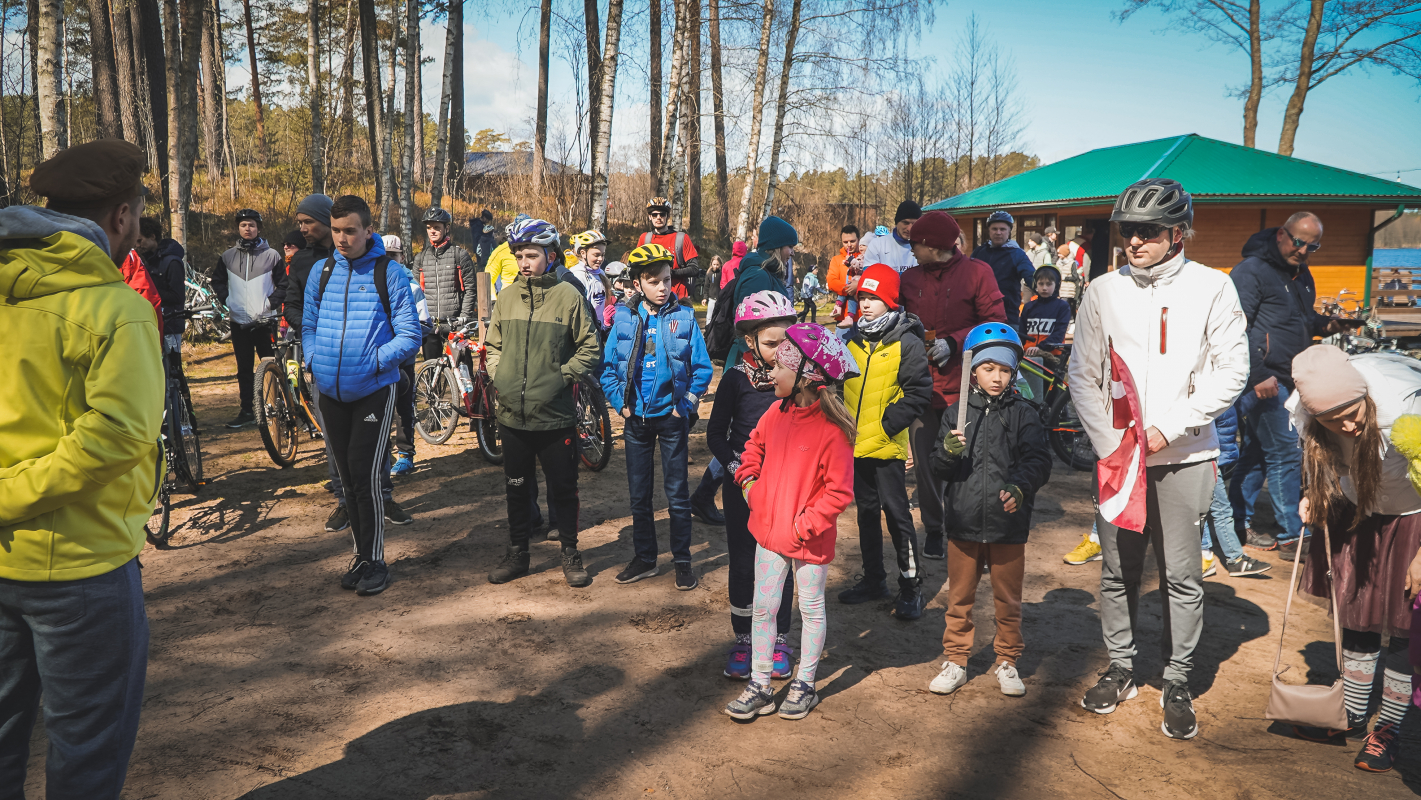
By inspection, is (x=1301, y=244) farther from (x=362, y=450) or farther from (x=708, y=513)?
(x=362, y=450)

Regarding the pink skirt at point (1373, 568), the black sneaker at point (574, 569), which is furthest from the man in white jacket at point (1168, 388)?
the black sneaker at point (574, 569)

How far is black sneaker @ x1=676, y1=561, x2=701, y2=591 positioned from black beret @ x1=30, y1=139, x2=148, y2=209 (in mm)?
3571

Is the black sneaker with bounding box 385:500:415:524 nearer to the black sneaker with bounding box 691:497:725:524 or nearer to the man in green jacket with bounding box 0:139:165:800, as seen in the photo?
the black sneaker with bounding box 691:497:725:524

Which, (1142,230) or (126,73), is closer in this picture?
(1142,230)

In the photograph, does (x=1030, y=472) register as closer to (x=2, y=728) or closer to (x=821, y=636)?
(x=821, y=636)

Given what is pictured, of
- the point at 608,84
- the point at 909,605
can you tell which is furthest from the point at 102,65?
the point at 909,605

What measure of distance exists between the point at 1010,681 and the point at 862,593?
122cm

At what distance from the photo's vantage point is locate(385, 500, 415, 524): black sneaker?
651 cm

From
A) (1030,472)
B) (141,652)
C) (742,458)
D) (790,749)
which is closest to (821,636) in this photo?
(790,749)

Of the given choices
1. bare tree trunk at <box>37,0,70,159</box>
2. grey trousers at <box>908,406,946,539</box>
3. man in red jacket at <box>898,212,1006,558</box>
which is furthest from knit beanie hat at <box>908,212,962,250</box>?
bare tree trunk at <box>37,0,70,159</box>

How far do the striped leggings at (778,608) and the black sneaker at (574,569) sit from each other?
171cm

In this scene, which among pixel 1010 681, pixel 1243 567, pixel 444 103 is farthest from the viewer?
pixel 444 103

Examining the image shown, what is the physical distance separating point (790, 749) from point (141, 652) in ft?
7.60

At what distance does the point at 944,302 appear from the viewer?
5438mm
